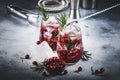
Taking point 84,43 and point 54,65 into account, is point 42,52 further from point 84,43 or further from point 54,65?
point 84,43

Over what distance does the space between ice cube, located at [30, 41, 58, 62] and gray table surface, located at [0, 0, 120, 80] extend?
5cm

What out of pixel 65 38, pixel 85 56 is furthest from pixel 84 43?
pixel 65 38

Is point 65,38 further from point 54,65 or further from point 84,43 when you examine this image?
point 84,43

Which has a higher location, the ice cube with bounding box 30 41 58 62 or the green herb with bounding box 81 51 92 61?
the ice cube with bounding box 30 41 58 62

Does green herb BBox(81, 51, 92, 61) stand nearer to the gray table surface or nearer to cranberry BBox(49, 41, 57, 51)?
the gray table surface

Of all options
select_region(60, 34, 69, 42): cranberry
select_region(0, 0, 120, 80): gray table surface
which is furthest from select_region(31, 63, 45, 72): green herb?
select_region(60, 34, 69, 42): cranberry

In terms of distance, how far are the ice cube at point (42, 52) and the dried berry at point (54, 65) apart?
4 centimetres

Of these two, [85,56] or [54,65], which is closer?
[54,65]

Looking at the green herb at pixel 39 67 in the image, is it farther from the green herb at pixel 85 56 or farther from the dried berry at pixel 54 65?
the green herb at pixel 85 56

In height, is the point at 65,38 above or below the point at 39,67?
above

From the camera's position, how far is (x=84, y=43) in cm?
163

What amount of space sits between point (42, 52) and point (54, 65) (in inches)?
3.8

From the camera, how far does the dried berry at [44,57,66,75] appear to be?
Answer: 1410 mm

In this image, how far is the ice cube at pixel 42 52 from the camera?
1.47 meters
